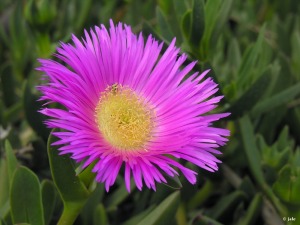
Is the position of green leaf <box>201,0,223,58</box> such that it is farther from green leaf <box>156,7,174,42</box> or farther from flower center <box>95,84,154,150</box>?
flower center <box>95,84,154,150</box>

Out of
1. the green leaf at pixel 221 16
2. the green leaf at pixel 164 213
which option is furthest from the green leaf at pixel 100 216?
the green leaf at pixel 221 16

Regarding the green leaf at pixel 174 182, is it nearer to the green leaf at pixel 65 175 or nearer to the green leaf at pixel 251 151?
the green leaf at pixel 65 175

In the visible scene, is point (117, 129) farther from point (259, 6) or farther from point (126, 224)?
point (259, 6)

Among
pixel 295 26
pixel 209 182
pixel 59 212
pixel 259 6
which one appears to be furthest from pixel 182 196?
pixel 259 6

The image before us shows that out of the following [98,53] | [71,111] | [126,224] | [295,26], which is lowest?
[126,224]

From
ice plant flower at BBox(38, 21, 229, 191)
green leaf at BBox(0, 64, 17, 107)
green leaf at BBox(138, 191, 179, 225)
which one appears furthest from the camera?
green leaf at BBox(0, 64, 17, 107)

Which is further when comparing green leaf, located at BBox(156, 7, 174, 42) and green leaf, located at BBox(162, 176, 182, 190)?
green leaf, located at BBox(156, 7, 174, 42)

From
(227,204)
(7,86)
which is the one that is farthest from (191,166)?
(7,86)

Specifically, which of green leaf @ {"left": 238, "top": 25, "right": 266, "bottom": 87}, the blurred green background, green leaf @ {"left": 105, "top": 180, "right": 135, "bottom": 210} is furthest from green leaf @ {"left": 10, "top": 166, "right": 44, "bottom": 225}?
green leaf @ {"left": 238, "top": 25, "right": 266, "bottom": 87}
